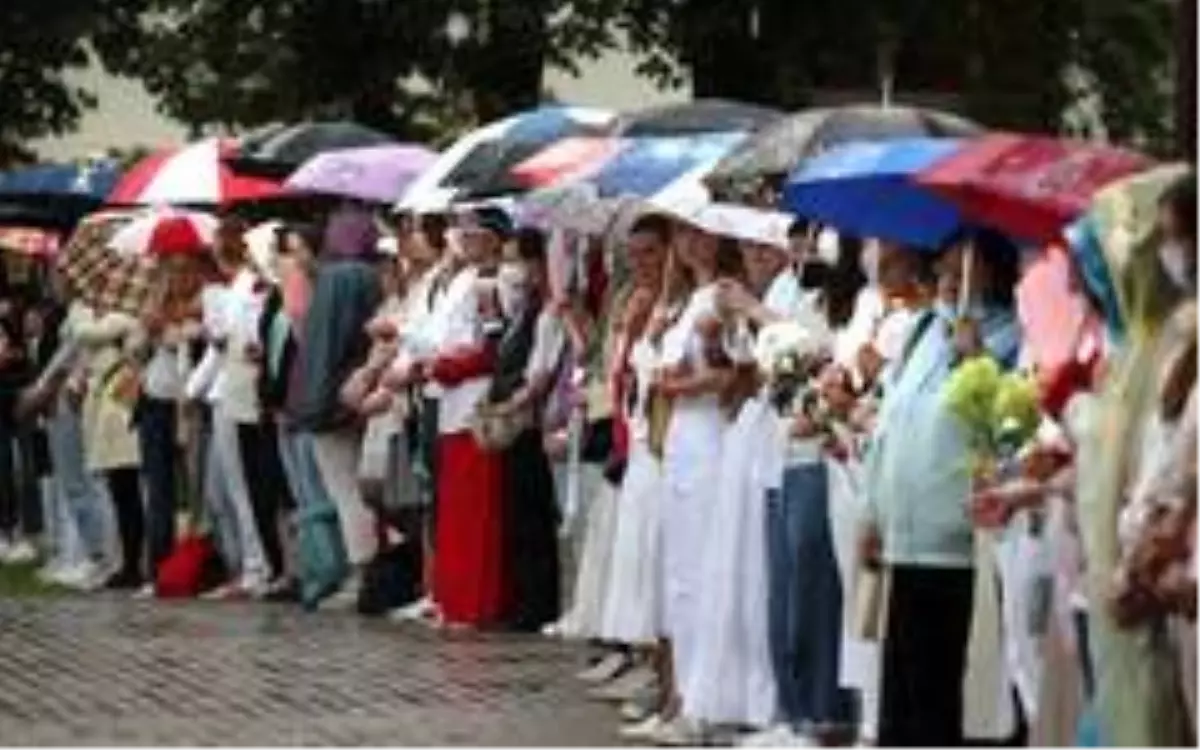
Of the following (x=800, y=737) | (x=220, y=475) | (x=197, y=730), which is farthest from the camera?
(x=220, y=475)

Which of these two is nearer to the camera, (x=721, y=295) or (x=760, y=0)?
(x=721, y=295)

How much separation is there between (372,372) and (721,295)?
505cm

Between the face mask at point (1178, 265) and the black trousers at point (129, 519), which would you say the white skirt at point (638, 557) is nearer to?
the face mask at point (1178, 265)

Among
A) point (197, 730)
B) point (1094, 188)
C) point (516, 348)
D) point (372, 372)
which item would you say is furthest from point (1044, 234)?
point (372, 372)

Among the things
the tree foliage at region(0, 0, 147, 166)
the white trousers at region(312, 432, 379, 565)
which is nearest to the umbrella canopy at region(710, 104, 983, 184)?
the white trousers at region(312, 432, 379, 565)

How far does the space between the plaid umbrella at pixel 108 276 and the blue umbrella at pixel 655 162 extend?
14.6 ft

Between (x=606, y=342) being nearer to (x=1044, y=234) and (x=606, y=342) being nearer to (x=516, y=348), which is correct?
(x=516, y=348)

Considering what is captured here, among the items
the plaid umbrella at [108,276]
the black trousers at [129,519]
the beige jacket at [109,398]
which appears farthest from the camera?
the plaid umbrella at [108,276]

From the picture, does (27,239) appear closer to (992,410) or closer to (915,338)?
(915,338)

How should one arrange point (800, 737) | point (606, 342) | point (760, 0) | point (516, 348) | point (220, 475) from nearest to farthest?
point (800, 737), point (606, 342), point (516, 348), point (220, 475), point (760, 0)

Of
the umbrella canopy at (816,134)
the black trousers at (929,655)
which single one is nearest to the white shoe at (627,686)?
the umbrella canopy at (816,134)

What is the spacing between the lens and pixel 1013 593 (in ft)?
28.4

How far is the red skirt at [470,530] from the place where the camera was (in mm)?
15352

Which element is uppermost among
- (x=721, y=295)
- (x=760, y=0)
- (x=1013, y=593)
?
(x=760, y=0)
